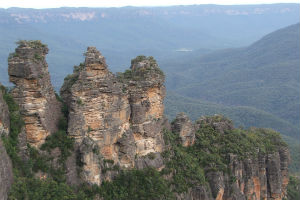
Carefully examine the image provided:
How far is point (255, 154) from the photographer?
37.0 metres

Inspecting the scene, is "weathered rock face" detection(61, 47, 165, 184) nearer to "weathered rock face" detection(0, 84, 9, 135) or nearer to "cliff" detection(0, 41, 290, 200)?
"cliff" detection(0, 41, 290, 200)

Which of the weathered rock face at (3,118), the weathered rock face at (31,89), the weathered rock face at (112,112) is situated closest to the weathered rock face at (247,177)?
the weathered rock face at (112,112)

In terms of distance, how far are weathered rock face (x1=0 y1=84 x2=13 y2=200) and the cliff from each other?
0.19 feet

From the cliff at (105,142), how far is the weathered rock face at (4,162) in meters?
0.06

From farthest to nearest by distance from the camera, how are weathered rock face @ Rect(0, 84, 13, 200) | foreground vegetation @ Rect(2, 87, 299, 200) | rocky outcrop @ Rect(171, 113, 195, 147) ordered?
rocky outcrop @ Rect(171, 113, 195, 147) → foreground vegetation @ Rect(2, 87, 299, 200) → weathered rock face @ Rect(0, 84, 13, 200)

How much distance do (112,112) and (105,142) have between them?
2.22 meters

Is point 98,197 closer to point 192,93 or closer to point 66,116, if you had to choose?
point 66,116

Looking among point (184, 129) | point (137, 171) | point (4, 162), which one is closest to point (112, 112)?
point (137, 171)

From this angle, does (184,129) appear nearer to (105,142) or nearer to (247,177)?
(247,177)

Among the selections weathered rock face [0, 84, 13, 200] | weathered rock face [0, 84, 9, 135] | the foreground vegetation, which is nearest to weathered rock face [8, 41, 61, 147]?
the foreground vegetation

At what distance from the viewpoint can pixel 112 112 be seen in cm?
2620

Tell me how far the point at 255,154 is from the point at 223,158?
4317 mm

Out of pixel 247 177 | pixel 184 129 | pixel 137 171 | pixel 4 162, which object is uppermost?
pixel 4 162

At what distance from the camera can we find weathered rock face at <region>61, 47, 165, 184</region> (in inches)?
979
